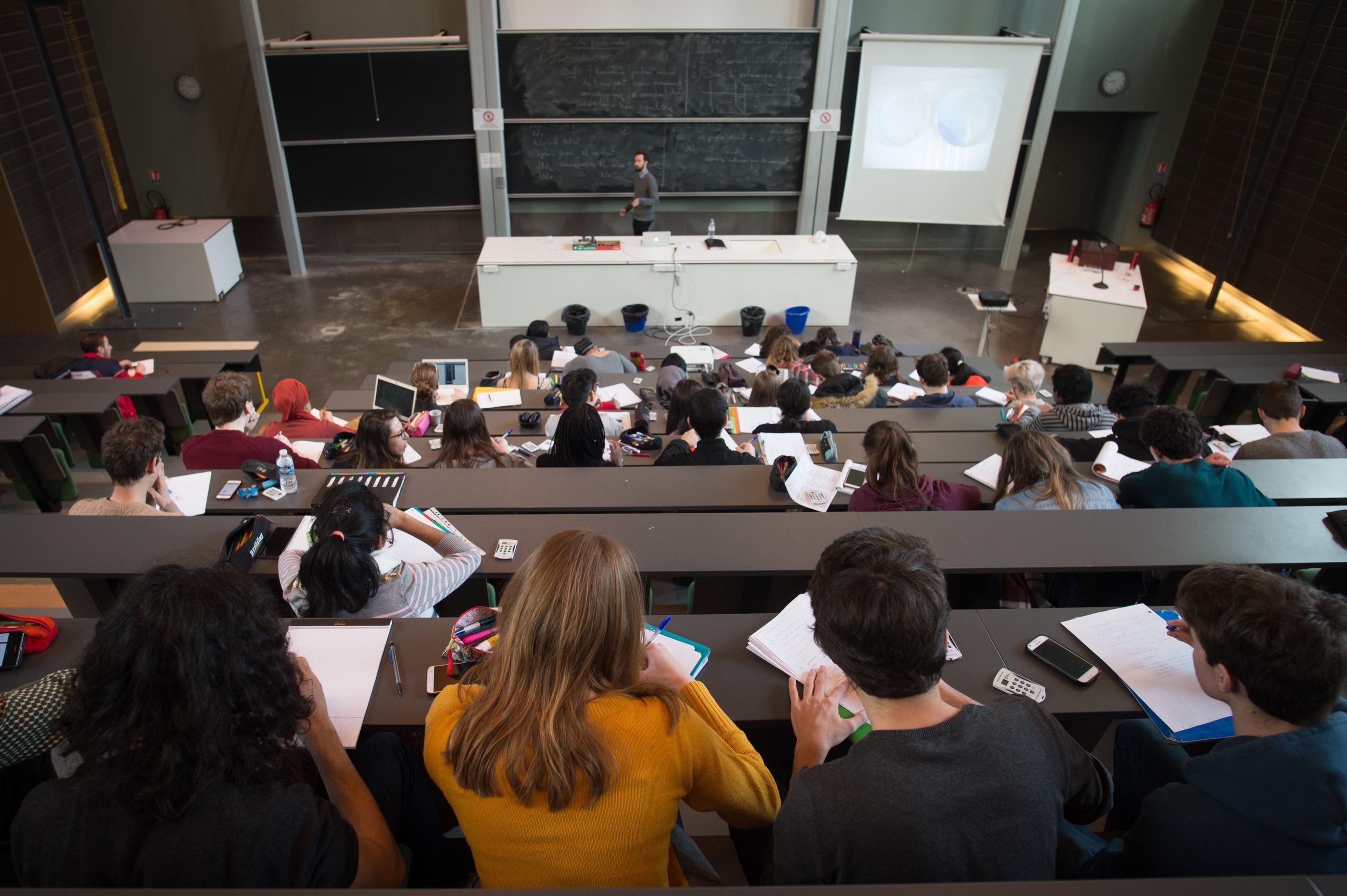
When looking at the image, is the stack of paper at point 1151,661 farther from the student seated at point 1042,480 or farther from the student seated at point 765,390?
the student seated at point 765,390

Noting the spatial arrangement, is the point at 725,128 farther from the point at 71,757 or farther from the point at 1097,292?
the point at 71,757

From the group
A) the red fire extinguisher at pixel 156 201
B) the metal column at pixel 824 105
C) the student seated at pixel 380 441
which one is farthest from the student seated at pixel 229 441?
the metal column at pixel 824 105

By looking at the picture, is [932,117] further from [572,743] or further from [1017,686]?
[572,743]

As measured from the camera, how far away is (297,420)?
4465 mm

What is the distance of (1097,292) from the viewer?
7113 millimetres

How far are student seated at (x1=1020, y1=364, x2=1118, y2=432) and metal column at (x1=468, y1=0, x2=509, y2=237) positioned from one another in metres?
6.79

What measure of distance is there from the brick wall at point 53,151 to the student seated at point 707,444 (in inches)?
286

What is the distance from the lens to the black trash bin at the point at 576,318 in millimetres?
7734

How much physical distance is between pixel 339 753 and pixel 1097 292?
7562mm

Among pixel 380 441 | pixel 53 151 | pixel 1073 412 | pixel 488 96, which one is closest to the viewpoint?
pixel 380 441

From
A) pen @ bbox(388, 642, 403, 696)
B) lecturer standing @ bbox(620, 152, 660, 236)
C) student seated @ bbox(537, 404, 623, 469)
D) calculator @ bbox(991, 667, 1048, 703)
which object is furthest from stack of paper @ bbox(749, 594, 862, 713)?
lecturer standing @ bbox(620, 152, 660, 236)

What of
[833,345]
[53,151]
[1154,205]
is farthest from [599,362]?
[1154,205]

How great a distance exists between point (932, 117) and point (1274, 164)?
3.59 m

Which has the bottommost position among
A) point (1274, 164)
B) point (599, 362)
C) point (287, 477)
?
point (599, 362)
